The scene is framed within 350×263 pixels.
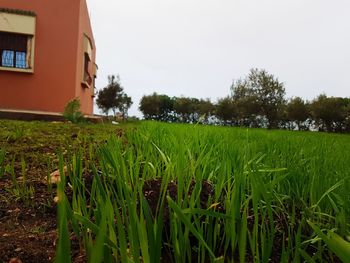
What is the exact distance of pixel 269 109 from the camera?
30.1 metres

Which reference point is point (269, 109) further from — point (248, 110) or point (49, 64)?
point (49, 64)

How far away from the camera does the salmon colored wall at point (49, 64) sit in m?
8.45

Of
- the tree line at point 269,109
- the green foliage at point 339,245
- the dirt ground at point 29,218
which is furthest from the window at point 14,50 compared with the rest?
the tree line at point 269,109

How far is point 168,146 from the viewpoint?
1783 mm

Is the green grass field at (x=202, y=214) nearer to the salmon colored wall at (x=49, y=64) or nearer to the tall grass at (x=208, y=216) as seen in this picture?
the tall grass at (x=208, y=216)

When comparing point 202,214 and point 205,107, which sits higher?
point 205,107

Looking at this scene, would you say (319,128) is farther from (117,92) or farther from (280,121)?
(117,92)

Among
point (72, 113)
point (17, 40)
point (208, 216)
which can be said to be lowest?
point (208, 216)

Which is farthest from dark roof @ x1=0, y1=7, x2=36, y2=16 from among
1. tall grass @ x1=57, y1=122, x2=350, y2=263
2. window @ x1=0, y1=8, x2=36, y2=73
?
tall grass @ x1=57, y1=122, x2=350, y2=263

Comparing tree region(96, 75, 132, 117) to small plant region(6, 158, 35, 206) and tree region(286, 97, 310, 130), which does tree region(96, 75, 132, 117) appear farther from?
small plant region(6, 158, 35, 206)

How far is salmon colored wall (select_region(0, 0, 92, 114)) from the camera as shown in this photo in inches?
333

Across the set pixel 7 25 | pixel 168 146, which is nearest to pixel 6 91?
pixel 7 25

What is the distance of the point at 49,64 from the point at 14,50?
84 centimetres

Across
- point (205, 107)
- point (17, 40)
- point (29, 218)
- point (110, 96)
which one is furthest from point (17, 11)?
point (205, 107)
